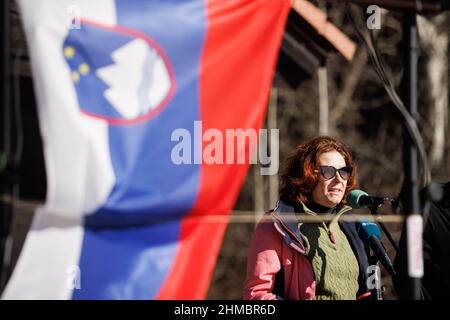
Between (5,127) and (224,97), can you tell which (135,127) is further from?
(5,127)

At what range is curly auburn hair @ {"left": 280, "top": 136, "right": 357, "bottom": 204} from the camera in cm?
343

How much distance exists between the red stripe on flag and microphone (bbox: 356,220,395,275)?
2.76 ft

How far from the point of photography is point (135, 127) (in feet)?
12.4

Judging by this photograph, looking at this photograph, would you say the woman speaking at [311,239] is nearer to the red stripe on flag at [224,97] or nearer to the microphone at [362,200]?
the microphone at [362,200]

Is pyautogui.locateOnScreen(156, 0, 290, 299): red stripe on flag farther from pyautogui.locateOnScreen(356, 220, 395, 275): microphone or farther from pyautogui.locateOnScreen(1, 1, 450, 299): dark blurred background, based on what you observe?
pyautogui.locateOnScreen(1, 1, 450, 299): dark blurred background

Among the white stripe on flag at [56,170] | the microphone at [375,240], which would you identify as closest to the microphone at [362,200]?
the microphone at [375,240]

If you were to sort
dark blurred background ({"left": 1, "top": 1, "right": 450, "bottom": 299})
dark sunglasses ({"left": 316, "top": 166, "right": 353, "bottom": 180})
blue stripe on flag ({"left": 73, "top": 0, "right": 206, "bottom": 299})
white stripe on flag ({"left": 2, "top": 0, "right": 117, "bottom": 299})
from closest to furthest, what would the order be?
dark sunglasses ({"left": 316, "top": 166, "right": 353, "bottom": 180}), white stripe on flag ({"left": 2, "top": 0, "right": 117, "bottom": 299}), blue stripe on flag ({"left": 73, "top": 0, "right": 206, "bottom": 299}), dark blurred background ({"left": 1, "top": 1, "right": 450, "bottom": 299})

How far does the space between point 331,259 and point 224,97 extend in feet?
3.41

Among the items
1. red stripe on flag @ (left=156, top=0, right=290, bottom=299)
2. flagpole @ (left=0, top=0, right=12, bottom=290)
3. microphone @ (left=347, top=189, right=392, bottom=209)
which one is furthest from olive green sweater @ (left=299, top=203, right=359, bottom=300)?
flagpole @ (left=0, top=0, right=12, bottom=290)

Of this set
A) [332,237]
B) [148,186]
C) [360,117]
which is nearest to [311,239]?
[332,237]

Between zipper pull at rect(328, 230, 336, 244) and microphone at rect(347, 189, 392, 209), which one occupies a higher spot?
microphone at rect(347, 189, 392, 209)

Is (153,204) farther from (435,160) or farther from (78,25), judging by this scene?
(435,160)

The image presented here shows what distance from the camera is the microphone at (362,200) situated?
10.0 ft

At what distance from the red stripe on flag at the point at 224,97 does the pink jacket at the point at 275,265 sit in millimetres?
521
